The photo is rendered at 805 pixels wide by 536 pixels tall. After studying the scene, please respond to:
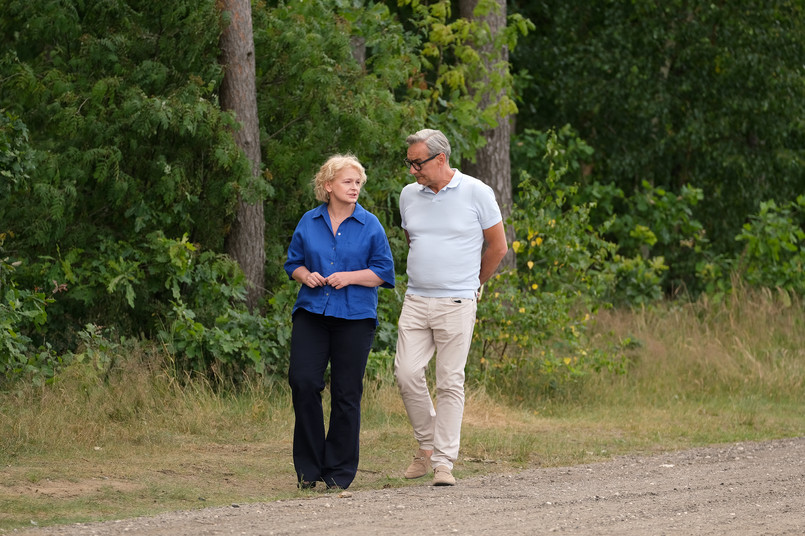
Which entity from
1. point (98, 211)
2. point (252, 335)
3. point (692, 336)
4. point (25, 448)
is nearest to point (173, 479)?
point (25, 448)

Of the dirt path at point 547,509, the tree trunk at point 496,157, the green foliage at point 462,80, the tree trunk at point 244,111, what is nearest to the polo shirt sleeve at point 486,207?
the dirt path at point 547,509

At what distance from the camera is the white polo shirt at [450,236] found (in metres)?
7.20

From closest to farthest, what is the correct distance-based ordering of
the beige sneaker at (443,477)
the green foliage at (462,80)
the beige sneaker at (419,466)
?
the beige sneaker at (443,477)
the beige sneaker at (419,466)
the green foliage at (462,80)

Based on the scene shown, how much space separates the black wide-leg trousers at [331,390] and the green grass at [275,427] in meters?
0.24

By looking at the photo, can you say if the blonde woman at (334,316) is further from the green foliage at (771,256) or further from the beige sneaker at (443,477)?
the green foliage at (771,256)

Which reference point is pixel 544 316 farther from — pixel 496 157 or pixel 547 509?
pixel 547 509

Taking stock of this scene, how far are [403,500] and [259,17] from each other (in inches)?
250

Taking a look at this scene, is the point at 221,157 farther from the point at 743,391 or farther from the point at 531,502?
the point at 743,391

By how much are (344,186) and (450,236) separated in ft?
2.33

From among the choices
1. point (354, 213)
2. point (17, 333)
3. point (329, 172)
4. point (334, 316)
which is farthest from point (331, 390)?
point (17, 333)

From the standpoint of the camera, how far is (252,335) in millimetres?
10789

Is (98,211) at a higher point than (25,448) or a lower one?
higher

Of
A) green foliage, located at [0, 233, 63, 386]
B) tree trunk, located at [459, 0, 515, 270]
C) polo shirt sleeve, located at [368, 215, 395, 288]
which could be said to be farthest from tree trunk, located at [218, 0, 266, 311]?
tree trunk, located at [459, 0, 515, 270]

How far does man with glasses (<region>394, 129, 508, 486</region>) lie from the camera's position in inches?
284
